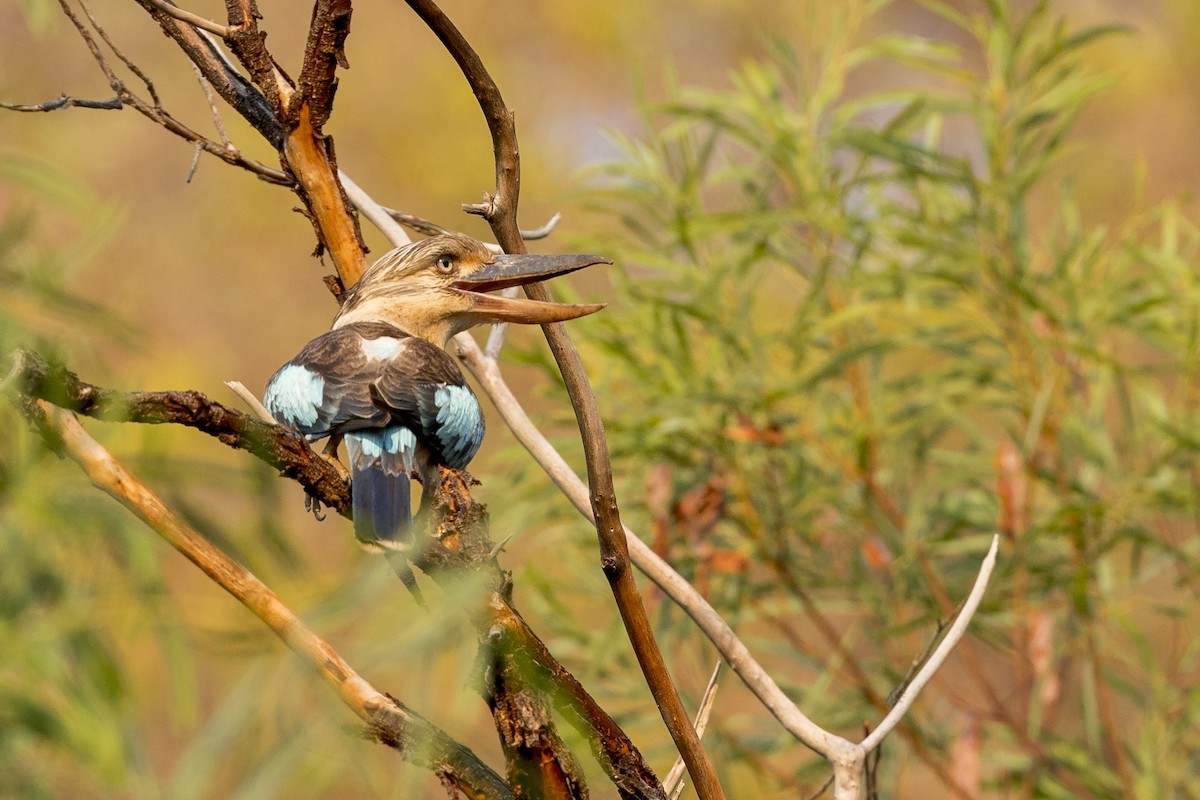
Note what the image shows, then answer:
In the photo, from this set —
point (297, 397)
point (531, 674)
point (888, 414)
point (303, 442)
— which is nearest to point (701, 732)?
point (531, 674)

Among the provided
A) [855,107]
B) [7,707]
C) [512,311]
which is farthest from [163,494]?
[855,107]

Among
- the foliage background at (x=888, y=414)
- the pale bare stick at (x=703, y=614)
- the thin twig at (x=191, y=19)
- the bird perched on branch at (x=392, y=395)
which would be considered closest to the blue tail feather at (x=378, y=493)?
the bird perched on branch at (x=392, y=395)

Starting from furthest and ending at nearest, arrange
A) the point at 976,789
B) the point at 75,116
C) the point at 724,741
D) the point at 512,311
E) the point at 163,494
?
1. the point at 75,116
2. the point at 724,741
3. the point at 976,789
4. the point at 512,311
5. the point at 163,494

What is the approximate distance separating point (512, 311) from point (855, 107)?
1207 millimetres

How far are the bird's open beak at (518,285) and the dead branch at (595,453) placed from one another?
84mm

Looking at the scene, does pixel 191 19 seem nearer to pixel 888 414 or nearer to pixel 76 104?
pixel 76 104

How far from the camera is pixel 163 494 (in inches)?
29.4

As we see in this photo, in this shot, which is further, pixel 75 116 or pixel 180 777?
pixel 75 116

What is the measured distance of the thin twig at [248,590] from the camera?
25.9 inches

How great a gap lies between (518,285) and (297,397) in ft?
1.04

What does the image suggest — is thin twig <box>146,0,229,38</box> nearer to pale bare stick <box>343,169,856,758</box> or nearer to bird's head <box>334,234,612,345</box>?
pale bare stick <box>343,169,856,758</box>

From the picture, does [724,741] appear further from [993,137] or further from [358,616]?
[358,616]

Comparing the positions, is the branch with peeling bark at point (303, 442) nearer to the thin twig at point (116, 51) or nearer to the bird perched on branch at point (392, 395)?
the thin twig at point (116, 51)

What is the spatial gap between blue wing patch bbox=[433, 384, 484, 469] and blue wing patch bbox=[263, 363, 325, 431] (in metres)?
0.14
